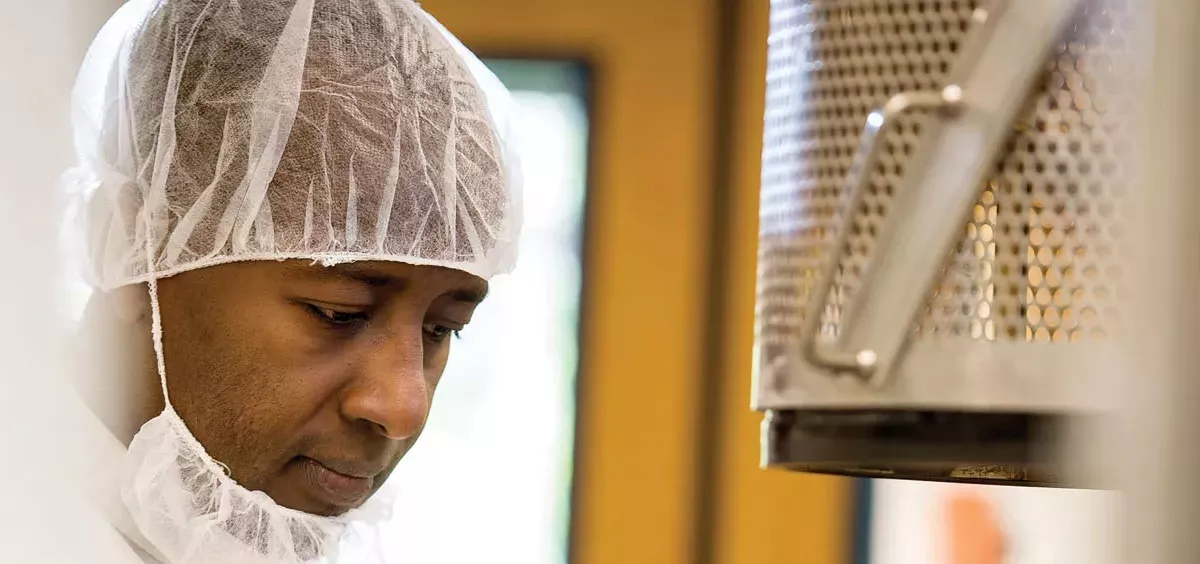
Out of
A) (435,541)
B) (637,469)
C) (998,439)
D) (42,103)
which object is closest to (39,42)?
(42,103)

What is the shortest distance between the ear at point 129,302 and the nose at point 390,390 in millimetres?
172

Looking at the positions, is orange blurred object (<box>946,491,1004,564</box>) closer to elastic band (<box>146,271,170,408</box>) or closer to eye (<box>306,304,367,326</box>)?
eye (<box>306,304,367,326</box>)

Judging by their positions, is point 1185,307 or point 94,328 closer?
point 1185,307

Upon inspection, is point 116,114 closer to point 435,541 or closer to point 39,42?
point 39,42

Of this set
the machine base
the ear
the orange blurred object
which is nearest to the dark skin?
the ear

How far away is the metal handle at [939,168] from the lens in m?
0.43

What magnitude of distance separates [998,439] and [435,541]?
158 cm

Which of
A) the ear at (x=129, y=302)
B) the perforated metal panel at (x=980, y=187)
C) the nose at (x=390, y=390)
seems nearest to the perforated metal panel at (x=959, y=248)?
the perforated metal panel at (x=980, y=187)

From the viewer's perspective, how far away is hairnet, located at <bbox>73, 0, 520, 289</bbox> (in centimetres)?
93

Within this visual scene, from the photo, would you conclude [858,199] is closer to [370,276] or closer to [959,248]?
[959,248]

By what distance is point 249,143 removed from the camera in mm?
929

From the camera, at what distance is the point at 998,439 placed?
0.45 metres

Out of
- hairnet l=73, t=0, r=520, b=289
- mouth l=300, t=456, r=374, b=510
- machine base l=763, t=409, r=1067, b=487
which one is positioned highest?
hairnet l=73, t=0, r=520, b=289

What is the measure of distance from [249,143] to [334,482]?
0.28 metres
